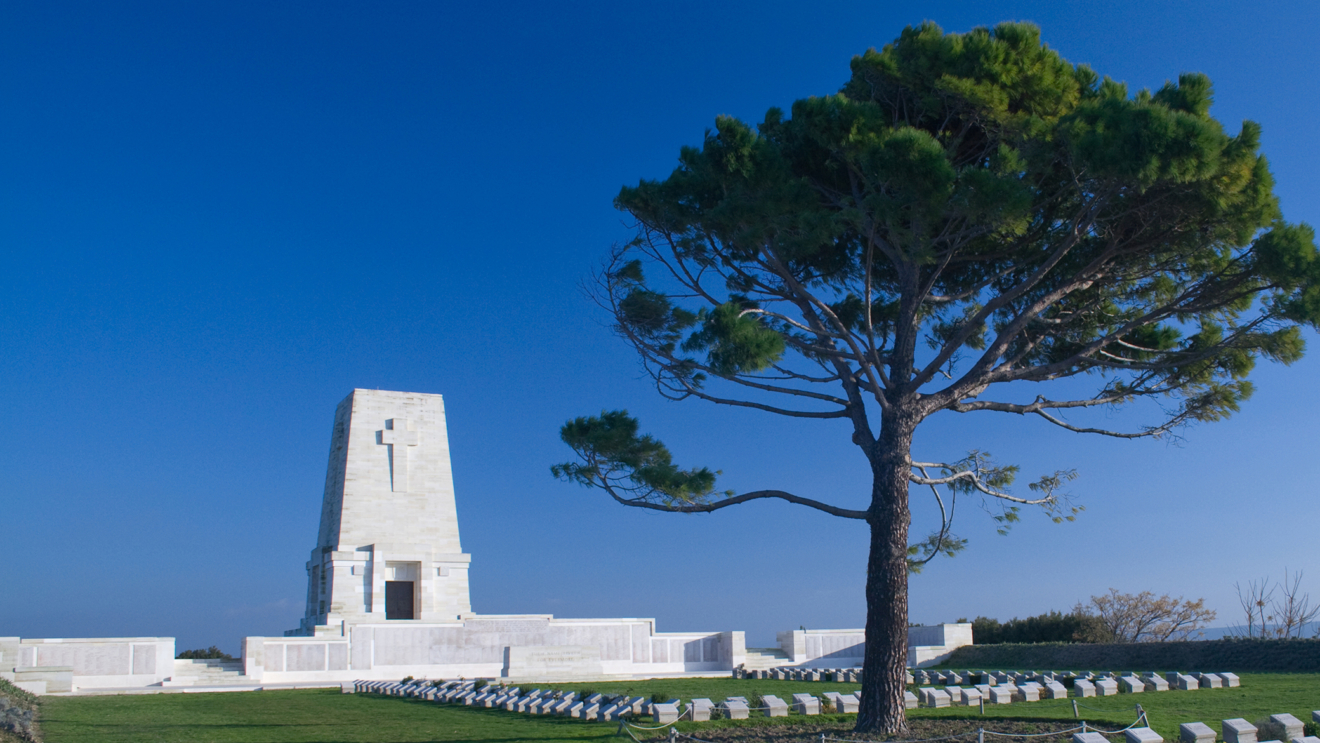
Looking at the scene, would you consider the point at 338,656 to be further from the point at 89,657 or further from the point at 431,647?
the point at 89,657

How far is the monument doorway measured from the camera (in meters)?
24.7

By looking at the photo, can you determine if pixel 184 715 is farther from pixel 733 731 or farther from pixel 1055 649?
pixel 1055 649

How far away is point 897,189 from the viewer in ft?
→ 31.3

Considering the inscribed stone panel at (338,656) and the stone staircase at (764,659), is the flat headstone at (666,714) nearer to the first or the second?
the stone staircase at (764,659)

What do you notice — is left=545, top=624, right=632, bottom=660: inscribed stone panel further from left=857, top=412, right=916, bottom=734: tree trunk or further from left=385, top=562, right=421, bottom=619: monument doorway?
left=857, top=412, right=916, bottom=734: tree trunk

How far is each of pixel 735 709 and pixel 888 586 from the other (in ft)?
7.51

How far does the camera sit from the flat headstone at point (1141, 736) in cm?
720

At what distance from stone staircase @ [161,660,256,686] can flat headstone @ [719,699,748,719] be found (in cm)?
1254

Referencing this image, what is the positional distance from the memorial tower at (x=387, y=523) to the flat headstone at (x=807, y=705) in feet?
49.1

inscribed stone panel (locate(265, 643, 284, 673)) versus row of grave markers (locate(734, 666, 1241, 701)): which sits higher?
row of grave markers (locate(734, 666, 1241, 701))

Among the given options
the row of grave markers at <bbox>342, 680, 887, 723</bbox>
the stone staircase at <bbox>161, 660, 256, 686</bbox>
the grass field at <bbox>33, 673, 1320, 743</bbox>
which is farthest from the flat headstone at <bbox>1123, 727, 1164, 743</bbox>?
the stone staircase at <bbox>161, 660, 256, 686</bbox>

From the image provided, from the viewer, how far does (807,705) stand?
10625 mm

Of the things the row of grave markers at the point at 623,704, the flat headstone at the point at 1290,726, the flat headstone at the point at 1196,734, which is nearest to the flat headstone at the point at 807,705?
the row of grave markers at the point at 623,704

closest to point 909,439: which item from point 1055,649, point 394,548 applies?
point 1055,649
